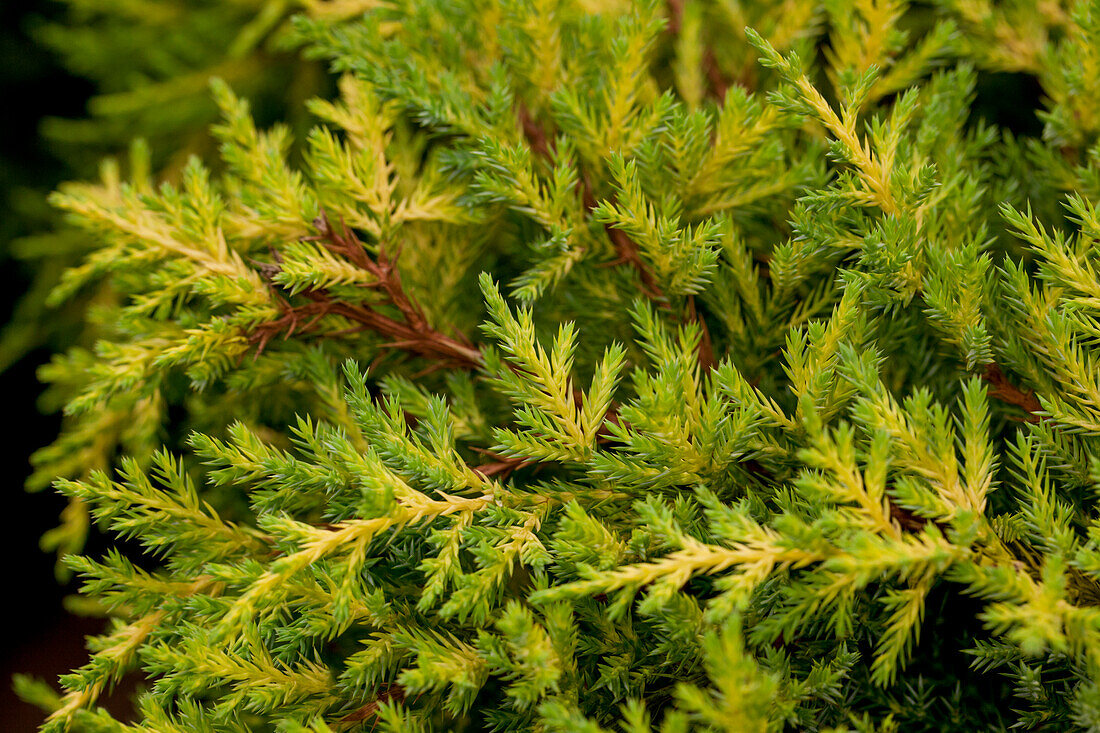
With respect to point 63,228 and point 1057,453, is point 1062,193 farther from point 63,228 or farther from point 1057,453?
point 63,228

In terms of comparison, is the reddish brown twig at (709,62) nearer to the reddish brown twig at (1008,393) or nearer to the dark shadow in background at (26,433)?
the reddish brown twig at (1008,393)

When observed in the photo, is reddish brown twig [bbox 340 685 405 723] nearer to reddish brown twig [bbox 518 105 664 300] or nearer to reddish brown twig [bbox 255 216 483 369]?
reddish brown twig [bbox 255 216 483 369]

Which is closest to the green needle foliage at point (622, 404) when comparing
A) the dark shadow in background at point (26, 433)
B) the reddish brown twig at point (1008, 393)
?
the reddish brown twig at point (1008, 393)

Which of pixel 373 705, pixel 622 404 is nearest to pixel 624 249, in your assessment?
pixel 622 404

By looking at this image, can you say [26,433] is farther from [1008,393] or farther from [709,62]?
[1008,393]

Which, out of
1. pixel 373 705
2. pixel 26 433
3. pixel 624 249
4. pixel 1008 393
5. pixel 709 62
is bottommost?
pixel 26 433

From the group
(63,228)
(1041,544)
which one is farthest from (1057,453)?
(63,228)

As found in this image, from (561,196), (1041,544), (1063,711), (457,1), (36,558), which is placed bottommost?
(36,558)

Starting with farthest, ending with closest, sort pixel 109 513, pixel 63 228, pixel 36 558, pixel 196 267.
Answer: pixel 36 558
pixel 63 228
pixel 196 267
pixel 109 513
